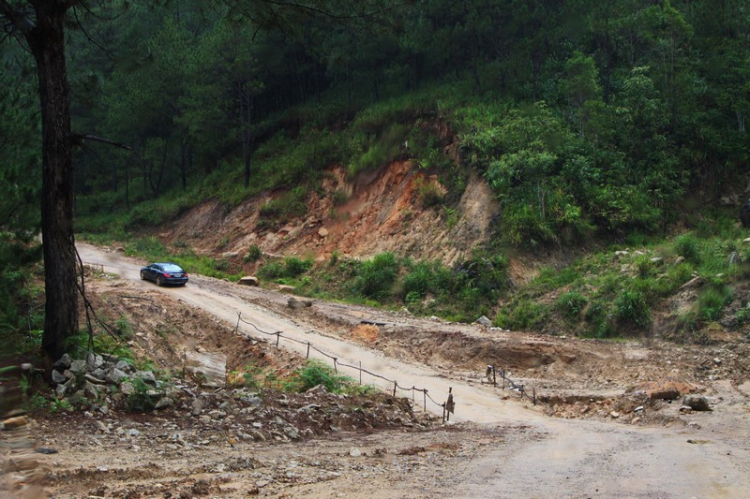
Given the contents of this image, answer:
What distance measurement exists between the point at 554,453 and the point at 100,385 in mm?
8449

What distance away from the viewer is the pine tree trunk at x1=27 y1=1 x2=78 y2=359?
11797 mm

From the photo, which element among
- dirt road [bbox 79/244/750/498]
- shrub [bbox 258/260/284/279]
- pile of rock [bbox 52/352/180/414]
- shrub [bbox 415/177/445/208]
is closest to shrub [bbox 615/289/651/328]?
dirt road [bbox 79/244/750/498]

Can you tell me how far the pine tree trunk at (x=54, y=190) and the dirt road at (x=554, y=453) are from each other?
17.7 feet

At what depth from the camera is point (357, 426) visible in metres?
13.1

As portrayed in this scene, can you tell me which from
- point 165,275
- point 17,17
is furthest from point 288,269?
point 17,17

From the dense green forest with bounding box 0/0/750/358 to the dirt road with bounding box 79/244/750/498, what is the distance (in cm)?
831

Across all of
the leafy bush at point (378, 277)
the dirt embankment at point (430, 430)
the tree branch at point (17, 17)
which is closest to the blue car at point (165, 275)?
the dirt embankment at point (430, 430)

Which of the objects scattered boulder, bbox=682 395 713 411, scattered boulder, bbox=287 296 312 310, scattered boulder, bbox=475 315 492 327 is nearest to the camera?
scattered boulder, bbox=682 395 713 411

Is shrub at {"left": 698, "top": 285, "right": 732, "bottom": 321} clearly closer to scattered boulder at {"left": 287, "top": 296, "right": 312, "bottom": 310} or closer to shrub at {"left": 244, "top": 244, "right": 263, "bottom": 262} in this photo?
scattered boulder at {"left": 287, "top": 296, "right": 312, "bottom": 310}

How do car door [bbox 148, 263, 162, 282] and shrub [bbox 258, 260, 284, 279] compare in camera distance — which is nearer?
car door [bbox 148, 263, 162, 282]

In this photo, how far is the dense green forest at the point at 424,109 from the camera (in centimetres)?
1589

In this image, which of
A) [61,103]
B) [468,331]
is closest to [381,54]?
[468,331]

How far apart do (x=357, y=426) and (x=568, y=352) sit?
1097cm

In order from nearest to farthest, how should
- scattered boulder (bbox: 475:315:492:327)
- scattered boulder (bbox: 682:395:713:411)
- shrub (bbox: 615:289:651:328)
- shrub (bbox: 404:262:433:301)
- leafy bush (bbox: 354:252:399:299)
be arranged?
scattered boulder (bbox: 682:395:713:411) → shrub (bbox: 615:289:651:328) → scattered boulder (bbox: 475:315:492:327) → shrub (bbox: 404:262:433:301) → leafy bush (bbox: 354:252:399:299)
